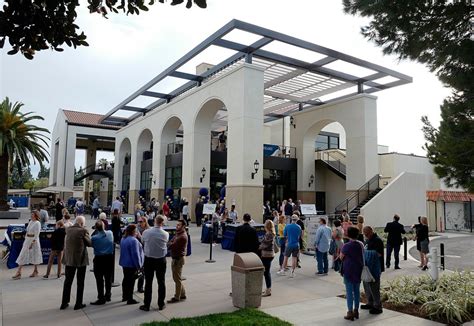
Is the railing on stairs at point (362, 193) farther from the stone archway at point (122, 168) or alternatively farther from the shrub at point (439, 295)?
the stone archway at point (122, 168)

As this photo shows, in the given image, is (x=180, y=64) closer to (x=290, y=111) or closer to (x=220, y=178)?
(x=220, y=178)

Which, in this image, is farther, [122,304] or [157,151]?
[157,151]

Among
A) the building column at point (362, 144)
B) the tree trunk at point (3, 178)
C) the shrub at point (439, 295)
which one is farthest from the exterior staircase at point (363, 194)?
the tree trunk at point (3, 178)

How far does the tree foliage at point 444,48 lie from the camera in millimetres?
6945

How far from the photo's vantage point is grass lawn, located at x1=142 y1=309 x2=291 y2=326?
6.47m

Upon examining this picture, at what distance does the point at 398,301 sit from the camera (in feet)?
26.7

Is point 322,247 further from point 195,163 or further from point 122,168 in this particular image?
point 122,168

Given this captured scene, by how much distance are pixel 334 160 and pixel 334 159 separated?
0.38 metres

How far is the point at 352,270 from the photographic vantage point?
707 centimetres

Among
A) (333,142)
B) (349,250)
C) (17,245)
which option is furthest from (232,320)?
(333,142)

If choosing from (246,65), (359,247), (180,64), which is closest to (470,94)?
(359,247)

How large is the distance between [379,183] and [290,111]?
38.6ft

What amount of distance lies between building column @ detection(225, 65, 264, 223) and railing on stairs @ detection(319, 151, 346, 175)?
1073cm

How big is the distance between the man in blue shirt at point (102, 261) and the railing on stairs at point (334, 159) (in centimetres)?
2419
